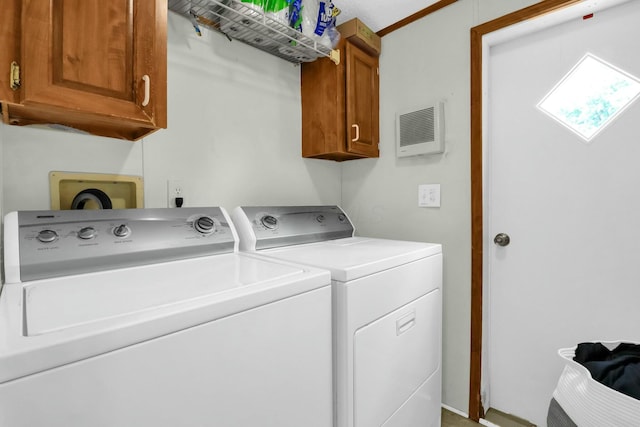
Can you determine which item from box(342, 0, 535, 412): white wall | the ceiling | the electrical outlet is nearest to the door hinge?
the electrical outlet

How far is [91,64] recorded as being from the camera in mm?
959

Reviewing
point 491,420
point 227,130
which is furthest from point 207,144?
point 491,420

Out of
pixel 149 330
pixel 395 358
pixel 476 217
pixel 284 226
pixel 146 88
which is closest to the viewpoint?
pixel 149 330

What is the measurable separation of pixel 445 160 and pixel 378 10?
1020 millimetres

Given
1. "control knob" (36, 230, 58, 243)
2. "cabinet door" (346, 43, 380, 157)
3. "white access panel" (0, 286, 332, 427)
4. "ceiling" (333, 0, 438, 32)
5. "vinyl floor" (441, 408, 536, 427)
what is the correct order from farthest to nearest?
"cabinet door" (346, 43, 380, 157)
"ceiling" (333, 0, 438, 32)
"vinyl floor" (441, 408, 536, 427)
"control knob" (36, 230, 58, 243)
"white access panel" (0, 286, 332, 427)

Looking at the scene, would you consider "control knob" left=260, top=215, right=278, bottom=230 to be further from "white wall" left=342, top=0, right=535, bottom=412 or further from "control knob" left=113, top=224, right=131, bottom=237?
"white wall" left=342, top=0, right=535, bottom=412

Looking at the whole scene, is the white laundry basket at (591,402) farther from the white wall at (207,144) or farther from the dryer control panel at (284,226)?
the white wall at (207,144)

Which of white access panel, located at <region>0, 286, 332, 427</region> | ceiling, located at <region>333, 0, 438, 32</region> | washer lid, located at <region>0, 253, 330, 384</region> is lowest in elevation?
white access panel, located at <region>0, 286, 332, 427</region>

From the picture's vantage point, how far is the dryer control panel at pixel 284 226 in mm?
1420

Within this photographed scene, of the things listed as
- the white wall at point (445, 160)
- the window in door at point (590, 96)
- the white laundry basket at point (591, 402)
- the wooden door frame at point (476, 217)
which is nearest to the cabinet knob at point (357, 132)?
the white wall at point (445, 160)

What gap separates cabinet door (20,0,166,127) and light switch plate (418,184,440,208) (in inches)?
58.4

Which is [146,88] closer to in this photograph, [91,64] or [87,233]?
[91,64]

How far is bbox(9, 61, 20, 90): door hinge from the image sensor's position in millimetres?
845

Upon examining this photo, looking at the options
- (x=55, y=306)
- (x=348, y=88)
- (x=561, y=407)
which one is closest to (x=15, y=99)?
(x=55, y=306)
